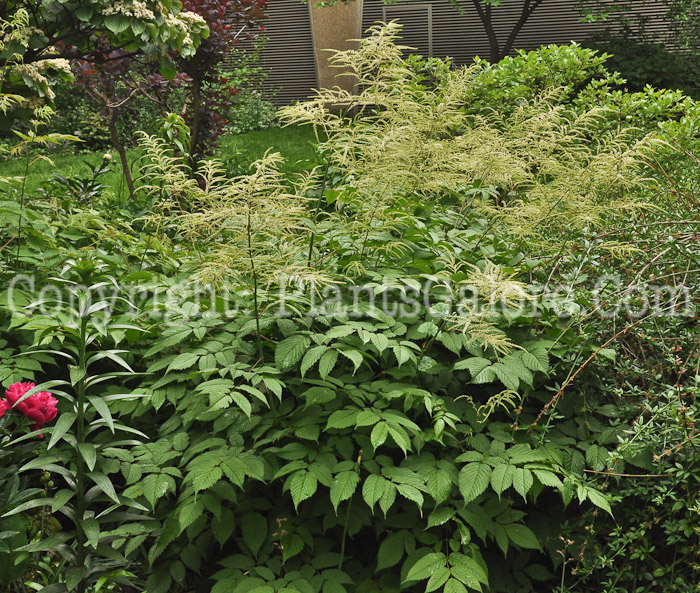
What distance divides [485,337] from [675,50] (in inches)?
453

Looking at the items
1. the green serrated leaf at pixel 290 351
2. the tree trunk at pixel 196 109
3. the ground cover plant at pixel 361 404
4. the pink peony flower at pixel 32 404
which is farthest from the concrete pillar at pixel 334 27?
the pink peony flower at pixel 32 404

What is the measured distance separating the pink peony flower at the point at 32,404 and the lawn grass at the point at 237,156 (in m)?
5.64

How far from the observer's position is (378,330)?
7.93 ft

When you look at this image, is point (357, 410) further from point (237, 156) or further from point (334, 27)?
point (334, 27)

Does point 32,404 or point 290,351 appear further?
point 290,351

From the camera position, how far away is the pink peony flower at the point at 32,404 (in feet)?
6.57

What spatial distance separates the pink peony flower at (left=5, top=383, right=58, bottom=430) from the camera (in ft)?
6.57

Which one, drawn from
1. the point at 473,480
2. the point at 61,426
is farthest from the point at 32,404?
the point at 473,480

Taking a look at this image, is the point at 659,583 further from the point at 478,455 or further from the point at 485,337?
the point at 485,337

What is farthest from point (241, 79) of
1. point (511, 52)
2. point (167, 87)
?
point (167, 87)

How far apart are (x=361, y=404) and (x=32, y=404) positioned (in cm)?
100

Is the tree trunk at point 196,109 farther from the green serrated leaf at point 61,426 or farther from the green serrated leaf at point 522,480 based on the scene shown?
the green serrated leaf at point 522,480

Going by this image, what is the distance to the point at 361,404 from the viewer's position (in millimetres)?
2186

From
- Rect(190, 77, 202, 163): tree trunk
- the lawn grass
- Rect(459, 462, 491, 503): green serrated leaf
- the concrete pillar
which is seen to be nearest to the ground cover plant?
Rect(459, 462, 491, 503): green serrated leaf
